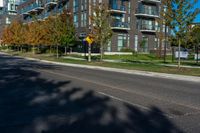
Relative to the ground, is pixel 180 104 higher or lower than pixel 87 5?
lower

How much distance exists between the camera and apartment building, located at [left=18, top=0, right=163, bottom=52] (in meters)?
50.3

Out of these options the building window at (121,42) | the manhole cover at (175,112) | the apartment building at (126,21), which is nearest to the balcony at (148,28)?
the apartment building at (126,21)

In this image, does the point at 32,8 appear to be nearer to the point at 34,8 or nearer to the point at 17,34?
the point at 34,8

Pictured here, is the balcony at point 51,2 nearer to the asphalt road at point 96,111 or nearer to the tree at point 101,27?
the tree at point 101,27

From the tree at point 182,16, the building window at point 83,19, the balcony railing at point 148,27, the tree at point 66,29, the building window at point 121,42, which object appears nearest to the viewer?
the tree at point 182,16

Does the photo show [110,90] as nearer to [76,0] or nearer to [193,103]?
[193,103]

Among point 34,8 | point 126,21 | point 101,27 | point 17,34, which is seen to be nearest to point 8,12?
point 34,8

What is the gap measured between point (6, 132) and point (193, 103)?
6184 mm

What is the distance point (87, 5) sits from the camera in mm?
49156

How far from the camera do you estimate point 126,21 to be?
5284 cm

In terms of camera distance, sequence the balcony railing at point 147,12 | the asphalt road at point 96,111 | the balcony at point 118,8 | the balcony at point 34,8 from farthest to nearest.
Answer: the balcony at point 34,8 → the balcony railing at point 147,12 → the balcony at point 118,8 → the asphalt road at point 96,111

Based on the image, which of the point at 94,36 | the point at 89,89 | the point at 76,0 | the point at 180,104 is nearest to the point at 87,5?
the point at 76,0

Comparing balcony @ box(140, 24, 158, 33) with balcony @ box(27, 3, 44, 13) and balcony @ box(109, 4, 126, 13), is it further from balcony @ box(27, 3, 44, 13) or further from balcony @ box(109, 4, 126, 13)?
A: balcony @ box(27, 3, 44, 13)

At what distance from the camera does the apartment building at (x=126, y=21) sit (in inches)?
1981
